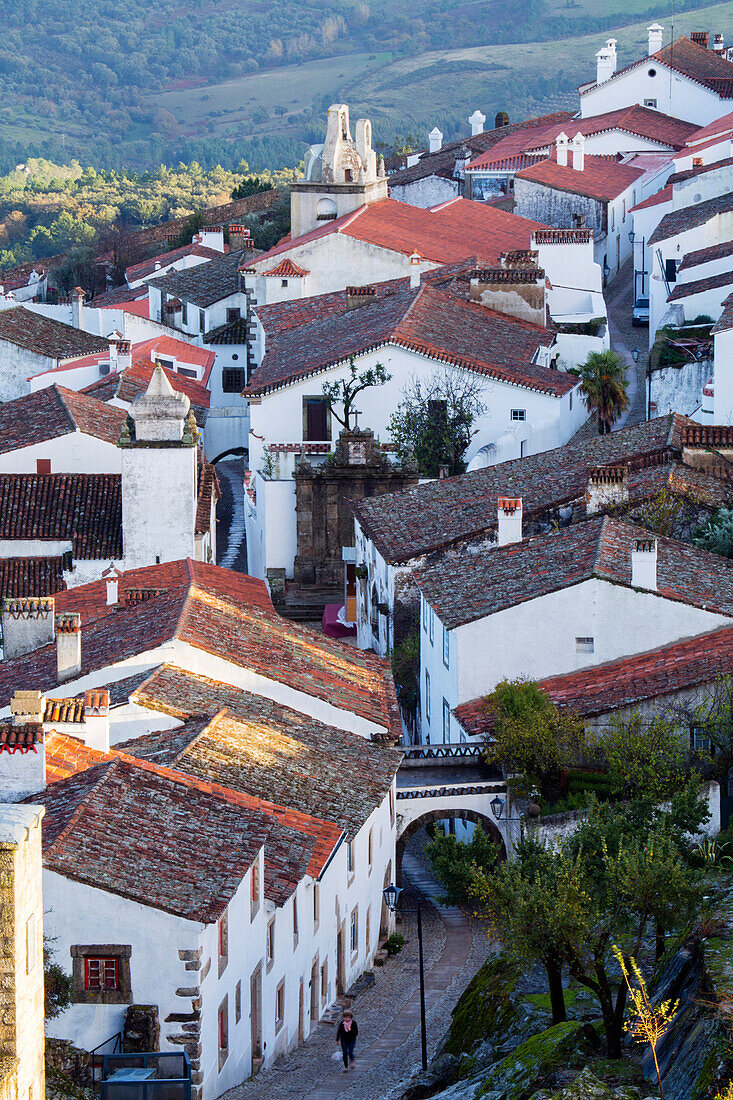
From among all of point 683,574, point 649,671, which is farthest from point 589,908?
point 683,574

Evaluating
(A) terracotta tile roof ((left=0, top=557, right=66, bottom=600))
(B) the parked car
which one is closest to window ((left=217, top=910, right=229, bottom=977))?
(A) terracotta tile roof ((left=0, top=557, right=66, bottom=600))

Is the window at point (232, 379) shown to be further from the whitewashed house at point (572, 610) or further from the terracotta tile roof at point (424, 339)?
the whitewashed house at point (572, 610)

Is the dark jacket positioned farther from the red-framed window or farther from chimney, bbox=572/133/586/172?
chimney, bbox=572/133/586/172

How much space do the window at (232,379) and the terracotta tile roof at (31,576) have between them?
34154 millimetres

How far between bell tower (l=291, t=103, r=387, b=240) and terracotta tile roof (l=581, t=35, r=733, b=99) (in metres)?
21.8

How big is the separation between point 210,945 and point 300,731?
32.6 ft

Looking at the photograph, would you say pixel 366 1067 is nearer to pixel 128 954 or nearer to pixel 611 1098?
pixel 128 954

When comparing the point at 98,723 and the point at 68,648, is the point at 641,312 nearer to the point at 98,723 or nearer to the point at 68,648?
the point at 68,648

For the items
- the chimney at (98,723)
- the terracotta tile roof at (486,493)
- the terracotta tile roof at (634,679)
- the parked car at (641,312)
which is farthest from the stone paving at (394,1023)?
the parked car at (641,312)

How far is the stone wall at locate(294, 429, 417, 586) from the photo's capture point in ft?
190

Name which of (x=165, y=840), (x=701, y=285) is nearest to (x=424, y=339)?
(x=701, y=285)

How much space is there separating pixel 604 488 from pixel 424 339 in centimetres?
1668

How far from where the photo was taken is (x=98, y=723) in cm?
3075

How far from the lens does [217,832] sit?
27984mm
